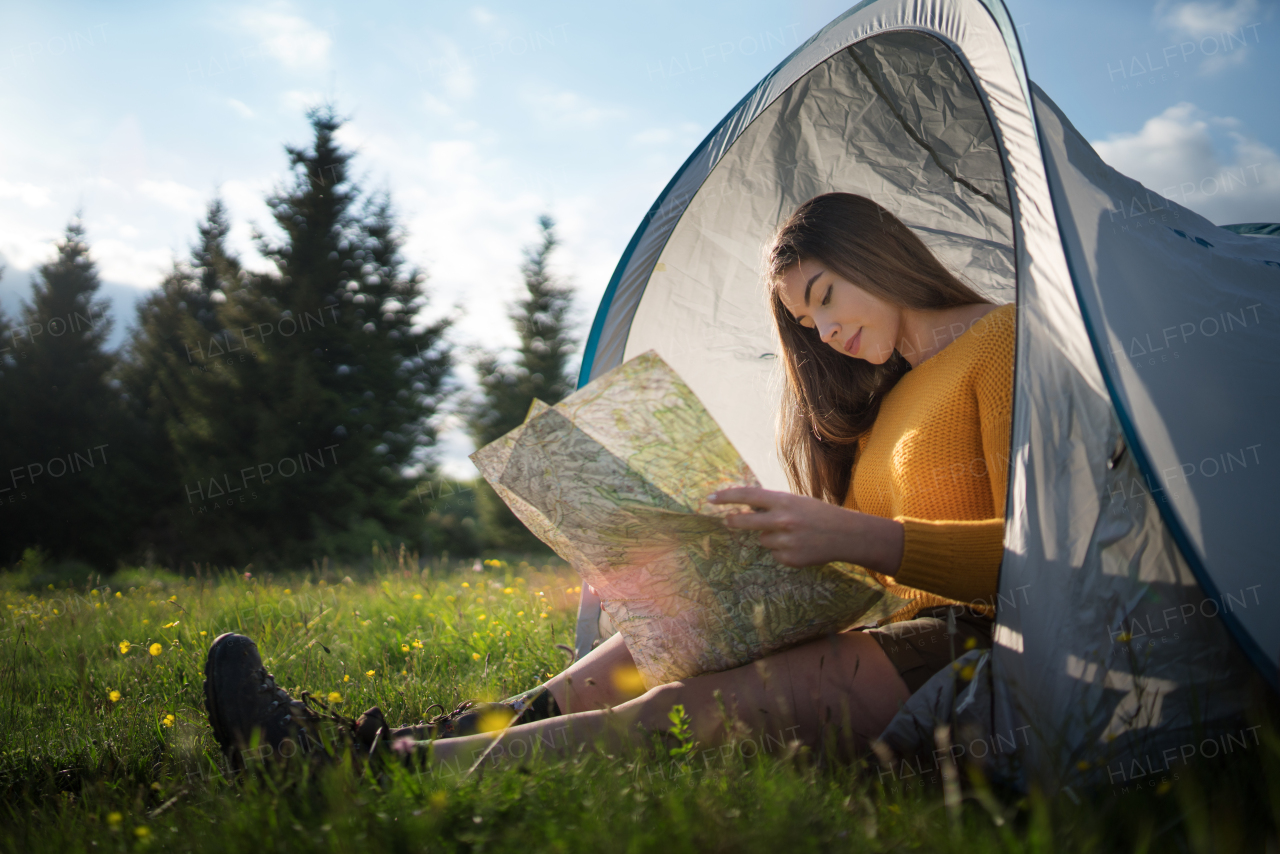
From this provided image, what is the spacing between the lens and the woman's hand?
1.34 m

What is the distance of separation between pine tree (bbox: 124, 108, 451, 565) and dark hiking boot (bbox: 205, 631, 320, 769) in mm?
9891

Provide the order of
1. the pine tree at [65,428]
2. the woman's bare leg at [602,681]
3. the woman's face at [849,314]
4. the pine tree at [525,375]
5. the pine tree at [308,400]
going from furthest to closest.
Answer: the pine tree at [525,375] < the pine tree at [65,428] < the pine tree at [308,400] < the woman's face at [849,314] < the woman's bare leg at [602,681]

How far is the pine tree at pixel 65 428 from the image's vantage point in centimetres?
1290

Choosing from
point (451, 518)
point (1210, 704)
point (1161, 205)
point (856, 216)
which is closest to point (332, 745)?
point (1210, 704)

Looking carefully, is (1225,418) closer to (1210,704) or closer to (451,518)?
(1210,704)

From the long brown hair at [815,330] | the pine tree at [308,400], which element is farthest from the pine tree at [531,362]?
the long brown hair at [815,330]

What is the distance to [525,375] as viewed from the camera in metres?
17.1

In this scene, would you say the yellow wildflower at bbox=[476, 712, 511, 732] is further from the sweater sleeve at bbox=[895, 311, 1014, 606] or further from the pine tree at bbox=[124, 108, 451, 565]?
the pine tree at bbox=[124, 108, 451, 565]

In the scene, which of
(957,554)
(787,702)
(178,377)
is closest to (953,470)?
(957,554)

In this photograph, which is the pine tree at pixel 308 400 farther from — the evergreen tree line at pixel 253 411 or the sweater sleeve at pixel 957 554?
the sweater sleeve at pixel 957 554

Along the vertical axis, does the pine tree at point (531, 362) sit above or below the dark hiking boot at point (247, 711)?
above

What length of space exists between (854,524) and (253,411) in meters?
11.3

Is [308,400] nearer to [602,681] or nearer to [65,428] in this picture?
[65,428]

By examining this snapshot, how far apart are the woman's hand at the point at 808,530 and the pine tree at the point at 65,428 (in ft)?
48.2
